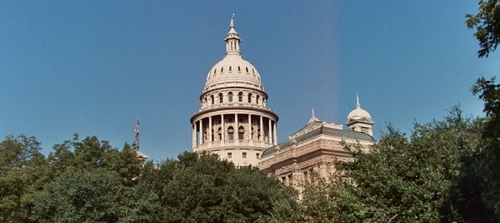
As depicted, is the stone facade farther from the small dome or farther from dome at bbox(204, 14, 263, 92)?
dome at bbox(204, 14, 263, 92)

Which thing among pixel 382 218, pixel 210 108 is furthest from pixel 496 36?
pixel 210 108

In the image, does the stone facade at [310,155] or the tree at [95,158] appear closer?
the tree at [95,158]

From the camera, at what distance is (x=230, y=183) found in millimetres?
44219

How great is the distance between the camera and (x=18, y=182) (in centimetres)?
4753

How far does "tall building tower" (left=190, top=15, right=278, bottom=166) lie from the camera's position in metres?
96.8

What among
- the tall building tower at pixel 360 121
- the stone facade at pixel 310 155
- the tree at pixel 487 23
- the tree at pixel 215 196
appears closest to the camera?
the tree at pixel 487 23

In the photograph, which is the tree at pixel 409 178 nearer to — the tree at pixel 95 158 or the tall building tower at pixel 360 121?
the tree at pixel 95 158

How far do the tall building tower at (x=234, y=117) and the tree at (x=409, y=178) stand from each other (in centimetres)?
6674

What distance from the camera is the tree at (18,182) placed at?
46750mm

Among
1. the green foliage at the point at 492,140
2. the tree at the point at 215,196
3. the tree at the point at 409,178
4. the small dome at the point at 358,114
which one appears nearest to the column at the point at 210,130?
the small dome at the point at 358,114

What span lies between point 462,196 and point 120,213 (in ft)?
84.7

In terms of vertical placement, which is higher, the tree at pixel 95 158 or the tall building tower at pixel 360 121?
the tall building tower at pixel 360 121

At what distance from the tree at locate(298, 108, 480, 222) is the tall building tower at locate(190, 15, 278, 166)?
66.7m

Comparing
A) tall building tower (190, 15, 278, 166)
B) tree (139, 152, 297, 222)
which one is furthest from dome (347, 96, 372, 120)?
tree (139, 152, 297, 222)
